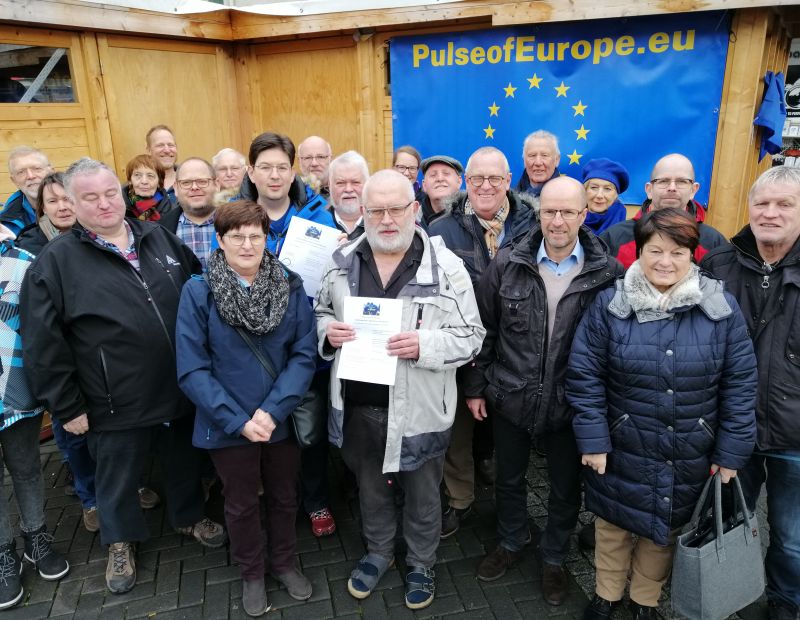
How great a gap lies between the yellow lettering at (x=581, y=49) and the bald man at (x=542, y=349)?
3.57m

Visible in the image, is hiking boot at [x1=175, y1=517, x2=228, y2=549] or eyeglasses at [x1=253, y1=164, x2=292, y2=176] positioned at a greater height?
eyeglasses at [x1=253, y1=164, x2=292, y2=176]

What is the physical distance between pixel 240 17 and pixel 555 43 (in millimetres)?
3815

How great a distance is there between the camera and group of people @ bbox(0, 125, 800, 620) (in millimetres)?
2719

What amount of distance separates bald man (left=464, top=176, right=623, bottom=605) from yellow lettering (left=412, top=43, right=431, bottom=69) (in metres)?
4.19

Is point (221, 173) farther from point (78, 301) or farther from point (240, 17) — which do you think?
point (240, 17)

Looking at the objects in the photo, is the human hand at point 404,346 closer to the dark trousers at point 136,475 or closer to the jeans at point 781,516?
the dark trousers at point 136,475

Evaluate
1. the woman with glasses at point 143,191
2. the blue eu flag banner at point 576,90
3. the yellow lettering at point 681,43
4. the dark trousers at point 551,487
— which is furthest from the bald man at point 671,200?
the woman with glasses at point 143,191

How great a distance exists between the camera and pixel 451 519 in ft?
13.0

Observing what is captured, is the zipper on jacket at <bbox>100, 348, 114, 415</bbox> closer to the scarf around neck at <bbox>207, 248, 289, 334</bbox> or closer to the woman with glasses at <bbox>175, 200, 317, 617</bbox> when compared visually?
the woman with glasses at <bbox>175, 200, 317, 617</bbox>

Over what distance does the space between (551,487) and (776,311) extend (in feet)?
4.83

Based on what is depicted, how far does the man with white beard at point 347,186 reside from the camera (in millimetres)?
3920

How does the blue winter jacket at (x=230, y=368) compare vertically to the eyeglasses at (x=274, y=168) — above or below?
below

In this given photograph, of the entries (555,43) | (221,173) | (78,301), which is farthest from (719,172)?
(78,301)

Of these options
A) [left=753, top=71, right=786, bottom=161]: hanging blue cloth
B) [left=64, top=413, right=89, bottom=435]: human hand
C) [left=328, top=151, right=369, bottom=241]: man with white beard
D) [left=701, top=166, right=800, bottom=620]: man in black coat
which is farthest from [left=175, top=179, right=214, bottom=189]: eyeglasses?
[left=753, top=71, right=786, bottom=161]: hanging blue cloth
